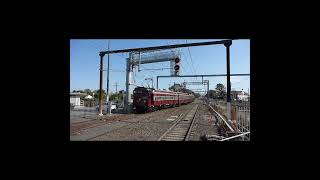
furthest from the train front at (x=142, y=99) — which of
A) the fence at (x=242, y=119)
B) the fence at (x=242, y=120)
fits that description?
the fence at (x=242, y=119)

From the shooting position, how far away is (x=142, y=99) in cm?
2381

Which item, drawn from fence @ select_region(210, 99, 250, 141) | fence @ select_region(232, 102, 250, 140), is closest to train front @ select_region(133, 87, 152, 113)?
fence @ select_region(210, 99, 250, 141)

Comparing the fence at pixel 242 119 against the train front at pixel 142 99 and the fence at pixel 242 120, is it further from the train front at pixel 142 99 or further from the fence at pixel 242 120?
the train front at pixel 142 99

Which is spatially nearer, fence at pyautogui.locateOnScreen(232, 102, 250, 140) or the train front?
fence at pyautogui.locateOnScreen(232, 102, 250, 140)

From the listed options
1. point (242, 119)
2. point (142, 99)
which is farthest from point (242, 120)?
point (142, 99)

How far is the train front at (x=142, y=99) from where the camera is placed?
2361 centimetres

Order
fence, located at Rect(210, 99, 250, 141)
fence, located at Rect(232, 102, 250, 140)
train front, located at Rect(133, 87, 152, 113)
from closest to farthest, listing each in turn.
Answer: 1. fence, located at Rect(210, 99, 250, 141)
2. fence, located at Rect(232, 102, 250, 140)
3. train front, located at Rect(133, 87, 152, 113)

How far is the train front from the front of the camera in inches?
930

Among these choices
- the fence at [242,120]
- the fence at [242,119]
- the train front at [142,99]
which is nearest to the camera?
the fence at [242,120]

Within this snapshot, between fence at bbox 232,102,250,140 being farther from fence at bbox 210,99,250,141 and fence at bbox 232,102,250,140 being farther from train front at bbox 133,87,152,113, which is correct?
train front at bbox 133,87,152,113
